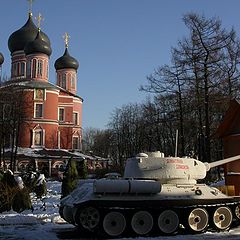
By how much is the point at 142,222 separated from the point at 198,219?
5.75ft

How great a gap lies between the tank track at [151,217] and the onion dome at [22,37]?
5054 centimetres

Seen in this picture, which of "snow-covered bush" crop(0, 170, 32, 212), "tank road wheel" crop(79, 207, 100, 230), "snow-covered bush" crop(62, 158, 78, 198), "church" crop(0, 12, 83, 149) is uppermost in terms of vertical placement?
"church" crop(0, 12, 83, 149)

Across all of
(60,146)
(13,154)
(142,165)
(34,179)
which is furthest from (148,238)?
(60,146)

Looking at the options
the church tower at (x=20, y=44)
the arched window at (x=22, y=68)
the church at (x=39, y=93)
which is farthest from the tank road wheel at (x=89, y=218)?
the arched window at (x=22, y=68)

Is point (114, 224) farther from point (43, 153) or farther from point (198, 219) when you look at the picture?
point (43, 153)

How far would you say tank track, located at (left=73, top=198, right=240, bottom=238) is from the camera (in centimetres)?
1335

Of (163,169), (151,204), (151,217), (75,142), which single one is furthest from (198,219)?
(75,142)

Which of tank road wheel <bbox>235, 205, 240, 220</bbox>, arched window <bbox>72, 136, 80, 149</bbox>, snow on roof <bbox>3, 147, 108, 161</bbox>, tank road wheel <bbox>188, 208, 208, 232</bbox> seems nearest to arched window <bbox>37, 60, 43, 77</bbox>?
snow on roof <bbox>3, 147, 108, 161</bbox>

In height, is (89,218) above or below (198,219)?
above

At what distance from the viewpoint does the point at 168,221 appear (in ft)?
45.5

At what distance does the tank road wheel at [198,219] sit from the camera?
46.0ft

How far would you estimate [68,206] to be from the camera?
46.9ft

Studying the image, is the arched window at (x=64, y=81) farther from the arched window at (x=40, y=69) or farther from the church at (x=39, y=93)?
the arched window at (x=40, y=69)

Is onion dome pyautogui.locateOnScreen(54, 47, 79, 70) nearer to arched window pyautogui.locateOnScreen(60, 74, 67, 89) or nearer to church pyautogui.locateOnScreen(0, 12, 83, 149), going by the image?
arched window pyautogui.locateOnScreen(60, 74, 67, 89)
